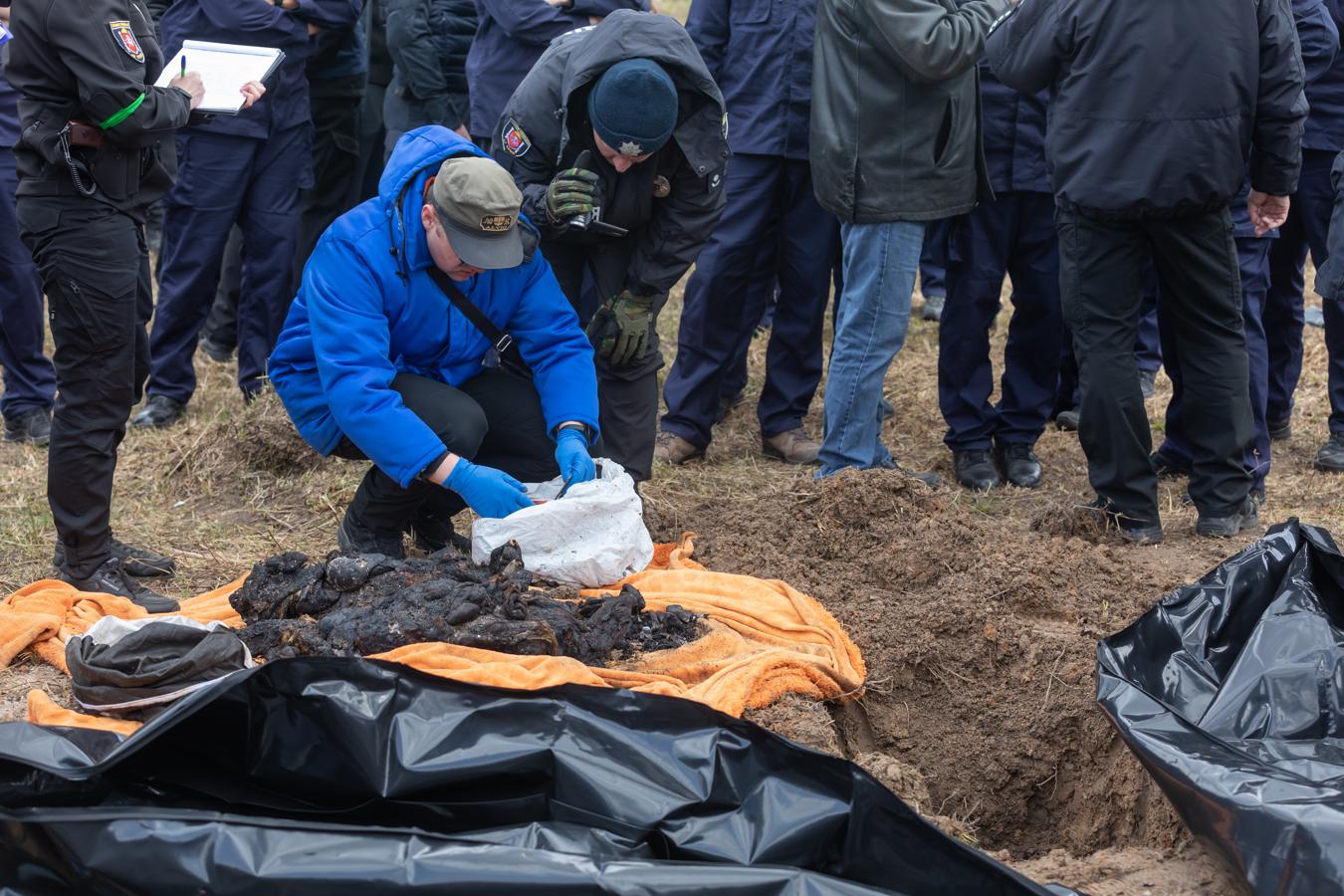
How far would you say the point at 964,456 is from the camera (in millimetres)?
5207

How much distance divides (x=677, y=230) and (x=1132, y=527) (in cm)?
184

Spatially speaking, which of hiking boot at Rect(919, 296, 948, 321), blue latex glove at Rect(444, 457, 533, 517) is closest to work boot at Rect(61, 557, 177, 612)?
blue latex glove at Rect(444, 457, 533, 517)

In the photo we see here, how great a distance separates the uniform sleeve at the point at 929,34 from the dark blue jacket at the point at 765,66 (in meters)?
0.51

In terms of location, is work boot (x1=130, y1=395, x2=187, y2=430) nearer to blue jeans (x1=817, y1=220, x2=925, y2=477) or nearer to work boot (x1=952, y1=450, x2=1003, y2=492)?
blue jeans (x1=817, y1=220, x2=925, y2=477)

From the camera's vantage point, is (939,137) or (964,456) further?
(964,456)

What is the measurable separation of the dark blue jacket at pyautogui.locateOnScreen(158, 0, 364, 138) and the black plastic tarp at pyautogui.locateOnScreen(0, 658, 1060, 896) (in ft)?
11.1

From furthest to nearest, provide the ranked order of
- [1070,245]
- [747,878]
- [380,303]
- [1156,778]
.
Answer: [1070,245]
[380,303]
[1156,778]
[747,878]

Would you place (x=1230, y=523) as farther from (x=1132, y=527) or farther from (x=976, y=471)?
(x=976, y=471)

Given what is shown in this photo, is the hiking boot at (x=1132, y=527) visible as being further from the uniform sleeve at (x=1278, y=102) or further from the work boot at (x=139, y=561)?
the work boot at (x=139, y=561)

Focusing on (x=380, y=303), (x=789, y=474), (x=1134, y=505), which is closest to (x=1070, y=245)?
(x=1134, y=505)

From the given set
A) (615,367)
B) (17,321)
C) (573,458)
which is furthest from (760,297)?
(17,321)

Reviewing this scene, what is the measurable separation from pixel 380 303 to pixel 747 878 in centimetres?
205

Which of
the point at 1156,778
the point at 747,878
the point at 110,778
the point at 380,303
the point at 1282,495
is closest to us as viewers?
the point at 747,878

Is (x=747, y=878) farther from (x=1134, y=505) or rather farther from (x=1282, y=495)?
(x=1282, y=495)
